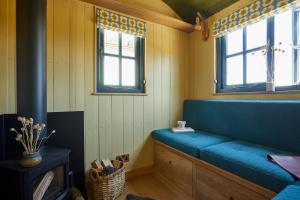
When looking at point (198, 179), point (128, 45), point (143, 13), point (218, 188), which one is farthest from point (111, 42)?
point (218, 188)

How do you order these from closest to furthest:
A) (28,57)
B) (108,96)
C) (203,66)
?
(28,57)
(108,96)
(203,66)

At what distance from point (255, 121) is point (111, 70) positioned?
1806mm

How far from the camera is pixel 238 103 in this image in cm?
190

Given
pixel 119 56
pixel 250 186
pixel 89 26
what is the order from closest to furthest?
pixel 250 186
pixel 89 26
pixel 119 56

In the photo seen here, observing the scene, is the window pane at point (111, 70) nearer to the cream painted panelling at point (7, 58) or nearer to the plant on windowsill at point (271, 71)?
the cream painted panelling at point (7, 58)

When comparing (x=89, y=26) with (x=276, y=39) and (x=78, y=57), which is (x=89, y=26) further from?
(x=276, y=39)

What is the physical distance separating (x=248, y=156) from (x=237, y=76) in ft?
4.16

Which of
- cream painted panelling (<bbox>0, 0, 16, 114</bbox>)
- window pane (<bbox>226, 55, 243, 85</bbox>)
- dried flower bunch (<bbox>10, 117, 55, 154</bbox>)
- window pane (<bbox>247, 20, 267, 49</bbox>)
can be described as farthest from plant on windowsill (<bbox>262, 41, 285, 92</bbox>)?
cream painted panelling (<bbox>0, 0, 16, 114</bbox>)

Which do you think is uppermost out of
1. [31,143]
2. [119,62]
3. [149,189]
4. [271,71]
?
[119,62]

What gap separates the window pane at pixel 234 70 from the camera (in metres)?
2.21

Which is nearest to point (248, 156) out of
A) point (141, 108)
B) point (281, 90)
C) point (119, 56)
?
point (281, 90)

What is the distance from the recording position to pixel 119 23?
212 centimetres

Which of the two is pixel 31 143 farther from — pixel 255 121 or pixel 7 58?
pixel 255 121

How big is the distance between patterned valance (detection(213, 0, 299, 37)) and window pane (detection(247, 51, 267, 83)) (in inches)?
15.6
